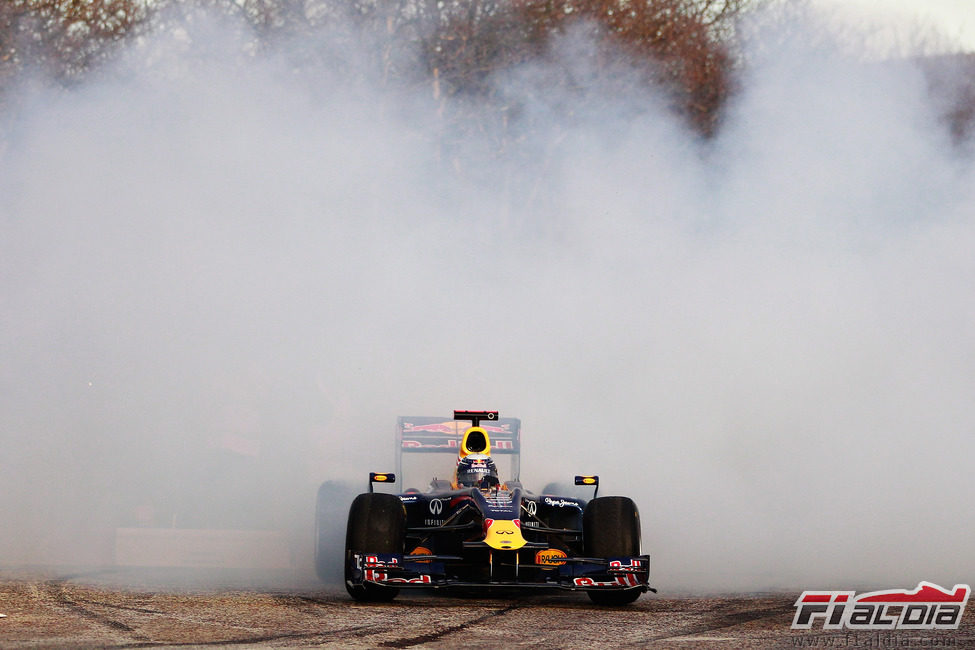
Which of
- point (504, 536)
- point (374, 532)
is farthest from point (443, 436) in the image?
point (504, 536)

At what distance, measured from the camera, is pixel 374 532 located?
47.3 feet

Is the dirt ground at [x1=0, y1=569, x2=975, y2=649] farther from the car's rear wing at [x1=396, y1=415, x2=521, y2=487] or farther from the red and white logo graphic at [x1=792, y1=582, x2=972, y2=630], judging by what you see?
the car's rear wing at [x1=396, y1=415, x2=521, y2=487]

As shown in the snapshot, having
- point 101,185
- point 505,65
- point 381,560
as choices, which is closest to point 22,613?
point 381,560

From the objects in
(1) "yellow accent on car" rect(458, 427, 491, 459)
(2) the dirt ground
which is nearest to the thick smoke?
(1) "yellow accent on car" rect(458, 427, 491, 459)

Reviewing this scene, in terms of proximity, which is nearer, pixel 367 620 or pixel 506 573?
pixel 367 620

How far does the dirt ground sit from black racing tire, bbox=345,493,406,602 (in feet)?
0.61

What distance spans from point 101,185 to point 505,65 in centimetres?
1016

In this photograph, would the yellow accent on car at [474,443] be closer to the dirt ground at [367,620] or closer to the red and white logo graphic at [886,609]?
the dirt ground at [367,620]

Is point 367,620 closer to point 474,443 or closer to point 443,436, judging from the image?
point 474,443

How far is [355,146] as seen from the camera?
24.5 meters

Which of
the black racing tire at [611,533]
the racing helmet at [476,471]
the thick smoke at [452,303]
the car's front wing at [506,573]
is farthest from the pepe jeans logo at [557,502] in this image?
the thick smoke at [452,303]

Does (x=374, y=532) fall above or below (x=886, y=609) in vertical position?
above

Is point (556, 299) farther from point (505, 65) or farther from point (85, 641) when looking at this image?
point (85, 641)

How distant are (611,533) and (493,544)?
122cm
